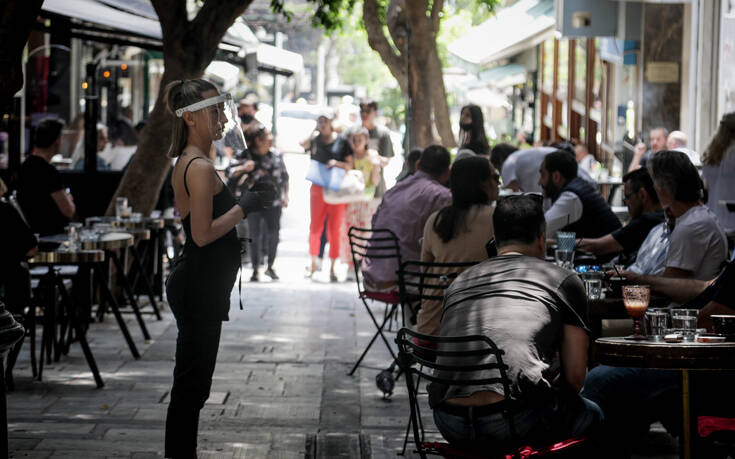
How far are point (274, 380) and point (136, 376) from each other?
98cm

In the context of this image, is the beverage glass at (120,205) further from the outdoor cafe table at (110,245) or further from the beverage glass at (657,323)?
the beverage glass at (657,323)

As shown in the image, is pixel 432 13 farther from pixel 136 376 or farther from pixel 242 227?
pixel 136 376

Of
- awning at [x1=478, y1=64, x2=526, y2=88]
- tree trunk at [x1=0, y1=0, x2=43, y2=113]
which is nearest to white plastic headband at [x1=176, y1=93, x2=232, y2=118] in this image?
tree trunk at [x1=0, y1=0, x2=43, y2=113]

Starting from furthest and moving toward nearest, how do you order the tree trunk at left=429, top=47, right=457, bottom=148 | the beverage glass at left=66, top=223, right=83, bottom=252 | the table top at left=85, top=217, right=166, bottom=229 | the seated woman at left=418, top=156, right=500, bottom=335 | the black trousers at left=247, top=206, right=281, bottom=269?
1. the tree trunk at left=429, top=47, right=457, bottom=148
2. the black trousers at left=247, top=206, right=281, bottom=269
3. the table top at left=85, top=217, right=166, bottom=229
4. the beverage glass at left=66, top=223, right=83, bottom=252
5. the seated woman at left=418, top=156, right=500, bottom=335

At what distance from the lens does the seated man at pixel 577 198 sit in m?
8.62

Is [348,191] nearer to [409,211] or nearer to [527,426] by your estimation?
[409,211]

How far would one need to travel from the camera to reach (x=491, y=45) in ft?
77.3

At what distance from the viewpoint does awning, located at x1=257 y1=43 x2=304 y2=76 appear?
66.1 feet

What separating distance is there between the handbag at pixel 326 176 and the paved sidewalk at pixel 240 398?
277 centimetres

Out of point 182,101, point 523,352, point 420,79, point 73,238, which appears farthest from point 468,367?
point 420,79

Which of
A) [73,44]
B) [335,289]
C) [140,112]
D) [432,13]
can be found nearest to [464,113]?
[335,289]

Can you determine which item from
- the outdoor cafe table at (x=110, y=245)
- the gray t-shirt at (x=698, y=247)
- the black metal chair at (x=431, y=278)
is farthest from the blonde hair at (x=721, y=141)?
the outdoor cafe table at (x=110, y=245)

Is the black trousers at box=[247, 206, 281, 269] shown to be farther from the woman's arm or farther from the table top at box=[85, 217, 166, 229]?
the woman's arm

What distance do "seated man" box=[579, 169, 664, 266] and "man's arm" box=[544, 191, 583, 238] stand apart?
1.99 ft
